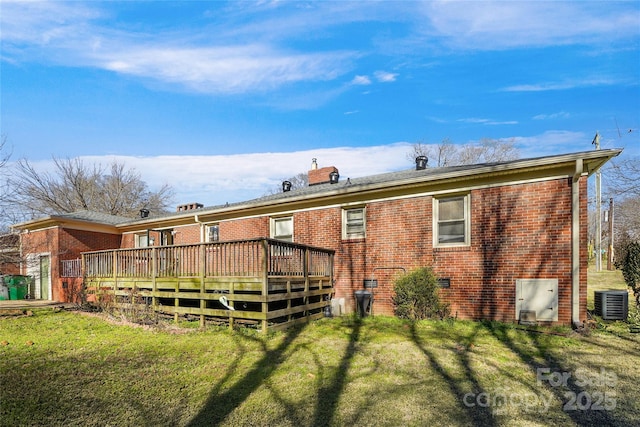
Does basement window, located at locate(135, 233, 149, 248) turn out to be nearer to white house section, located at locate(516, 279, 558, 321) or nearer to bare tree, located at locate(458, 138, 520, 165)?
white house section, located at locate(516, 279, 558, 321)

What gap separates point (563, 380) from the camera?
4.70 meters

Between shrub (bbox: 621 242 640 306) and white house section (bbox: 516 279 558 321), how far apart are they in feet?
6.87

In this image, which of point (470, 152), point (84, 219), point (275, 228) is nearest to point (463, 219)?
point (275, 228)

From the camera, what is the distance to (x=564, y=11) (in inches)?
329

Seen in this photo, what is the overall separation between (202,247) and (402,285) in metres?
4.94

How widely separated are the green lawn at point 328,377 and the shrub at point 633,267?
1198mm

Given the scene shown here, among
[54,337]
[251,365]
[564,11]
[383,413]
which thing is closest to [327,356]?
[251,365]

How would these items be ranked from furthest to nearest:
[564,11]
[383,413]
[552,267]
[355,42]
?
[355,42] → [564,11] → [552,267] → [383,413]

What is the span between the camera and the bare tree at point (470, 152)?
28.0 m

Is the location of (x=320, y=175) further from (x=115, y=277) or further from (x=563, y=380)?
(x=563, y=380)

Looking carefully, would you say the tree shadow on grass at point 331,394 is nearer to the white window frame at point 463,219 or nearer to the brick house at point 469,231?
the brick house at point 469,231

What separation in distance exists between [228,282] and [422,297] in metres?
4.59

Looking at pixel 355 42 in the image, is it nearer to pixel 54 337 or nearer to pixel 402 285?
pixel 402 285

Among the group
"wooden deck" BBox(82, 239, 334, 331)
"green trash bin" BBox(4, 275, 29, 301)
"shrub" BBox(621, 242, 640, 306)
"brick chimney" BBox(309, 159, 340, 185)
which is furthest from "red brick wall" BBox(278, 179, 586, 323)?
"green trash bin" BBox(4, 275, 29, 301)
